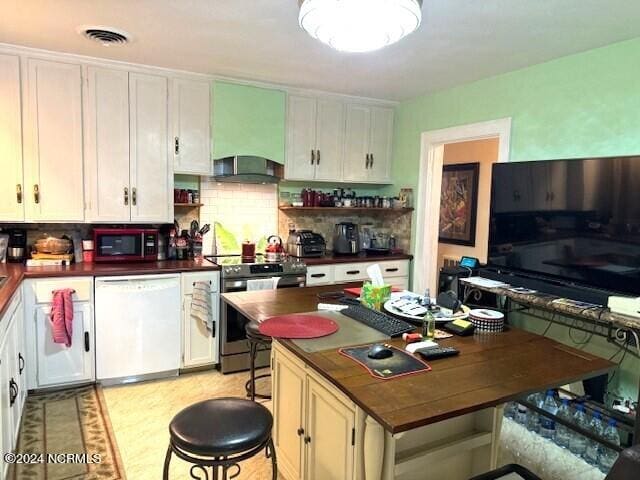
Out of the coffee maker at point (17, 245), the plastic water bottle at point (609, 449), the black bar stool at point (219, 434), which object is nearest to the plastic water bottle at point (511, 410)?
the plastic water bottle at point (609, 449)

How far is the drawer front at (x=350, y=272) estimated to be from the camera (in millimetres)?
4092

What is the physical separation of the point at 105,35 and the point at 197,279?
179 centimetres

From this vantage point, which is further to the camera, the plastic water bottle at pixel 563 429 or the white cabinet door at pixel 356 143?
the white cabinet door at pixel 356 143

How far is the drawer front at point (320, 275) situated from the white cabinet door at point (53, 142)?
1.92 metres

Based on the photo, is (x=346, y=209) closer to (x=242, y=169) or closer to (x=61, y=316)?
(x=242, y=169)

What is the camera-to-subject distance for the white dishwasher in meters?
3.22

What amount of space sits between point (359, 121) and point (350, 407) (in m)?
3.40

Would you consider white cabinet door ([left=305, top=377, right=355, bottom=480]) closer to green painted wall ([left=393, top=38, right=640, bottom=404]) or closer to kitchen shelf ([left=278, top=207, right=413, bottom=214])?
green painted wall ([left=393, top=38, right=640, bottom=404])

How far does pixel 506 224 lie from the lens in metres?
3.23

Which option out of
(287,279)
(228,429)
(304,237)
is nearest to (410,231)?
(304,237)

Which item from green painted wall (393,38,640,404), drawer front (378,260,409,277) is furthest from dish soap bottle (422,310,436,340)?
drawer front (378,260,409,277)

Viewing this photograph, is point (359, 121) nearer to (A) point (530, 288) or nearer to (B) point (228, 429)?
(A) point (530, 288)

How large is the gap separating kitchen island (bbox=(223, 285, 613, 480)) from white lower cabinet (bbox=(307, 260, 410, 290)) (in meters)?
1.74

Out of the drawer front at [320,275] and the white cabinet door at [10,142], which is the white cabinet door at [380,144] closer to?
the drawer front at [320,275]
